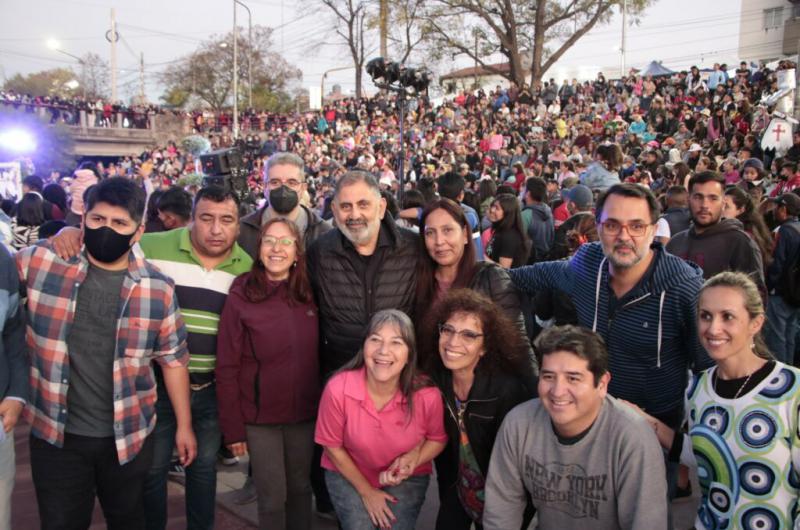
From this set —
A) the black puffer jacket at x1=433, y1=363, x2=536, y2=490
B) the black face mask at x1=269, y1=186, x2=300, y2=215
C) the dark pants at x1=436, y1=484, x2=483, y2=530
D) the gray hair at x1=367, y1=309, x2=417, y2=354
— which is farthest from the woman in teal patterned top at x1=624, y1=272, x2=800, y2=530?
the black face mask at x1=269, y1=186, x2=300, y2=215

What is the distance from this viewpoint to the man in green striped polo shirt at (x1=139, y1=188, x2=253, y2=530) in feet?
10.1

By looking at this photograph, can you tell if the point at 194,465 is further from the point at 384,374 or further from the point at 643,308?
the point at 643,308

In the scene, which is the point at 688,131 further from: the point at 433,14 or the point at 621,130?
the point at 433,14

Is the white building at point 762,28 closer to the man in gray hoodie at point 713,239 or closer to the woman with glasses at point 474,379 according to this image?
the man in gray hoodie at point 713,239

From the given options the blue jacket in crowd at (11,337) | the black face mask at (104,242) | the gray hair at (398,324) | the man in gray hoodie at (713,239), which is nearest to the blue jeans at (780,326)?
the man in gray hoodie at (713,239)

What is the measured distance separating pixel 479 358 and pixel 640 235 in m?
0.86

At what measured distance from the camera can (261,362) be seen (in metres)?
3.00

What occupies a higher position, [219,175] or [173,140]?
[173,140]

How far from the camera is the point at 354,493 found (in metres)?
2.87

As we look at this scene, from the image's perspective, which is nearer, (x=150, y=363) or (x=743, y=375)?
(x=743, y=375)

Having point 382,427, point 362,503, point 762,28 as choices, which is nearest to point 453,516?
point 362,503

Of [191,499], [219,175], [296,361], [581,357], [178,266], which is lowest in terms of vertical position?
[191,499]

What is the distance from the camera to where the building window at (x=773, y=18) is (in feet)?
135

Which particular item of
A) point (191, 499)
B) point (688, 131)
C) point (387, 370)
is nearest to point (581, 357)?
point (387, 370)
